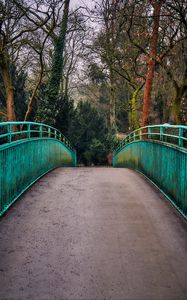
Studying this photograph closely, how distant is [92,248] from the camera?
4652mm

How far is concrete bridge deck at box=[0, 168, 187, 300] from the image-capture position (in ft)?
12.2

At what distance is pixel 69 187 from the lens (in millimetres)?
8445

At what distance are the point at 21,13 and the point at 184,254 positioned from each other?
58.6ft

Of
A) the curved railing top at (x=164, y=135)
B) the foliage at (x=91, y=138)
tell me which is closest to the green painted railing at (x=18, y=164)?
the curved railing top at (x=164, y=135)

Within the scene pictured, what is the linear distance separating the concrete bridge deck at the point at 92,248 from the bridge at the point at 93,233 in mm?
11

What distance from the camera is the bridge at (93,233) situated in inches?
149

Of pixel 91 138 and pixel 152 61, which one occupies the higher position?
pixel 152 61

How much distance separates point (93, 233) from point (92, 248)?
0.53m

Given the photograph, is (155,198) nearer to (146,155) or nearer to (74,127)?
(146,155)

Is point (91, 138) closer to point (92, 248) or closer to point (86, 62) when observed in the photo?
point (86, 62)

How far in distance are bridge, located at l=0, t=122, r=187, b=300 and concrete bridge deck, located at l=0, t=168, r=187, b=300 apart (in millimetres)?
11

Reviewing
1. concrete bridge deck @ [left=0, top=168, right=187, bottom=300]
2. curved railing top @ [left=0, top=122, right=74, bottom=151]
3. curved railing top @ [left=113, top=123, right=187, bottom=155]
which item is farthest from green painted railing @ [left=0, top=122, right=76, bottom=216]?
curved railing top @ [left=113, top=123, right=187, bottom=155]

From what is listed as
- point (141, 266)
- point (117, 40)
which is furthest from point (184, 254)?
point (117, 40)

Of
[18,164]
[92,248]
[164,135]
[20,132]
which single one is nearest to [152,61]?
[164,135]
